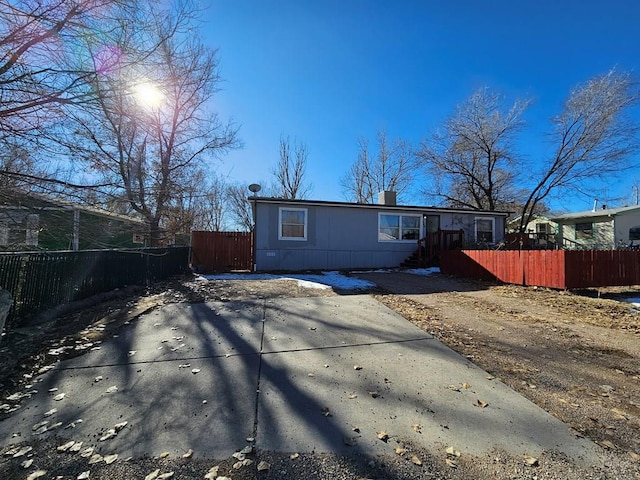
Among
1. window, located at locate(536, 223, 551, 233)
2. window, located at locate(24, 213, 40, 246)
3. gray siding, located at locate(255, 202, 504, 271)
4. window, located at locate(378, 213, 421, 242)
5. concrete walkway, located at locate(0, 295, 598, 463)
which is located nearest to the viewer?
concrete walkway, located at locate(0, 295, 598, 463)

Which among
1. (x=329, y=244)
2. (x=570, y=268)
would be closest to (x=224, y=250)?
(x=329, y=244)

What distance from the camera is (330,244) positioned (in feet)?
43.9

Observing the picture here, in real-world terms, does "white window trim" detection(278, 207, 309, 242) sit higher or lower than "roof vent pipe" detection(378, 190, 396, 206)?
lower

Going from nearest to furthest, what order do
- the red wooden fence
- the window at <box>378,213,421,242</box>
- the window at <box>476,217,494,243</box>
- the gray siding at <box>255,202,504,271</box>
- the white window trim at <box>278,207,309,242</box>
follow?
the red wooden fence → the gray siding at <box>255,202,504,271</box> → the white window trim at <box>278,207,309,242</box> → the window at <box>378,213,421,242</box> → the window at <box>476,217,494,243</box>

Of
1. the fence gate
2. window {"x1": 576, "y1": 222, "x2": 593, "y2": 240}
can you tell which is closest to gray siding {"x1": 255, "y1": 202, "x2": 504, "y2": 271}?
the fence gate

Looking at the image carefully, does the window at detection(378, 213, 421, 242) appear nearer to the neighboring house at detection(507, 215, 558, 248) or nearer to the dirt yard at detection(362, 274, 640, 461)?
the neighboring house at detection(507, 215, 558, 248)

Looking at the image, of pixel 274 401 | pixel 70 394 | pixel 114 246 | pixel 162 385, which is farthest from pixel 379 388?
pixel 114 246

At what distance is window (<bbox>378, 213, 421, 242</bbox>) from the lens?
14133 millimetres

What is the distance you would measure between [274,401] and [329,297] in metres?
4.41

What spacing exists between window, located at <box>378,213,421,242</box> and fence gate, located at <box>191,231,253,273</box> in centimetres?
568

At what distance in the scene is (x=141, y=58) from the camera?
3.76 metres

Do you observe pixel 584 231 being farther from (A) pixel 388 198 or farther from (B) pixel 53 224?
(B) pixel 53 224

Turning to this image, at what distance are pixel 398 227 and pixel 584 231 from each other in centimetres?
1476

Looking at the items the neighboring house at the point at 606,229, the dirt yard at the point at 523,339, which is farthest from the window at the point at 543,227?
the dirt yard at the point at 523,339
